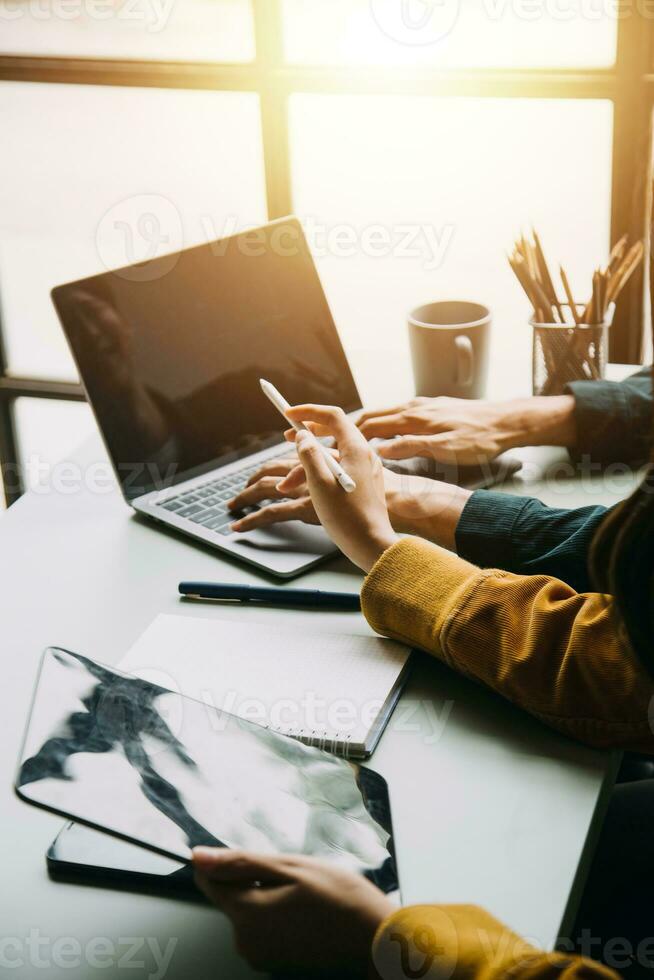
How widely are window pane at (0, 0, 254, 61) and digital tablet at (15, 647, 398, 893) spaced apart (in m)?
1.33

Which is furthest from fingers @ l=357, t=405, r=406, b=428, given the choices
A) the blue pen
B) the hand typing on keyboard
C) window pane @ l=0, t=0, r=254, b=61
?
window pane @ l=0, t=0, r=254, b=61

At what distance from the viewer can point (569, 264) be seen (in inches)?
68.1

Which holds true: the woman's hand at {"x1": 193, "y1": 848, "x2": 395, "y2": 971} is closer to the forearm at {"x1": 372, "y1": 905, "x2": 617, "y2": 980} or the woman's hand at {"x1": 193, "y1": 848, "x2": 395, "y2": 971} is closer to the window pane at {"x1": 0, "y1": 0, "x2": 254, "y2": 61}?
the forearm at {"x1": 372, "y1": 905, "x2": 617, "y2": 980}

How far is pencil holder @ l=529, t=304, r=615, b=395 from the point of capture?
1299mm

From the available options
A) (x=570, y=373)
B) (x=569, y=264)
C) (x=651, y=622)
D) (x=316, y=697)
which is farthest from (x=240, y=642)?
(x=569, y=264)

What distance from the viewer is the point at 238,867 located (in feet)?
1.98

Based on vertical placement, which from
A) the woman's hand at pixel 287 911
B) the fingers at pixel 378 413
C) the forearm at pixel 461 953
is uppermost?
the fingers at pixel 378 413

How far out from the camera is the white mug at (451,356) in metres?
1.32

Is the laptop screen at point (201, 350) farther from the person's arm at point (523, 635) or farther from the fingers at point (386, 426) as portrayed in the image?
the person's arm at point (523, 635)

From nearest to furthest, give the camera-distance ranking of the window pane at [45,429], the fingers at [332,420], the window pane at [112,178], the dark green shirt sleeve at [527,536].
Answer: the dark green shirt sleeve at [527,536] < the fingers at [332,420] < the window pane at [112,178] < the window pane at [45,429]

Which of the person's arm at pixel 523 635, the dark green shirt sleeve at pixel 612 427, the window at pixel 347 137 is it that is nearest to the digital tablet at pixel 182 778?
the person's arm at pixel 523 635

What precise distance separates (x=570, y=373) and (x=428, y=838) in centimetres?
78

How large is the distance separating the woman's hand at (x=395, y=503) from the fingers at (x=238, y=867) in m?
0.46

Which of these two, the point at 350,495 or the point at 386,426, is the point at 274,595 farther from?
the point at 386,426
